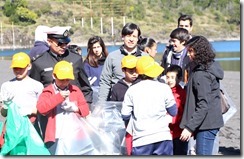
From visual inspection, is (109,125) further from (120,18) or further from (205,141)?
(120,18)

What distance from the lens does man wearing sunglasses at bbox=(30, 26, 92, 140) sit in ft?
16.5

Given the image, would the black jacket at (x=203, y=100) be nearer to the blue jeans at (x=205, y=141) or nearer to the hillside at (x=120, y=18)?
the blue jeans at (x=205, y=141)

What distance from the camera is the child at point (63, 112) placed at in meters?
4.69

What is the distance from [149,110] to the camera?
4547 mm

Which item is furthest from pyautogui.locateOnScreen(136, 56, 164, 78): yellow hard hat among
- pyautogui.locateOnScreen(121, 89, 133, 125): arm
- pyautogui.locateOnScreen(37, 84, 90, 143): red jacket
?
pyautogui.locateOnScreen(37, 84, 90, 143): red jacket

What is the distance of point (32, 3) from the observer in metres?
87.4

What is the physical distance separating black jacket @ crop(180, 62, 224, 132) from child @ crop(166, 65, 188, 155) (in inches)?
16.3

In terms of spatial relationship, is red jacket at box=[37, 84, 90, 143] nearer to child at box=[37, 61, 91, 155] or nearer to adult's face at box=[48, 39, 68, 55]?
child at box=[37, 61, 91, 155]

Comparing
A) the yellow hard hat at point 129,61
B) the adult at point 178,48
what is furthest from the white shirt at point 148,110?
the adult at point 178,48

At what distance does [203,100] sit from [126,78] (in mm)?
1029

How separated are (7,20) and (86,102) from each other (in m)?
79.5

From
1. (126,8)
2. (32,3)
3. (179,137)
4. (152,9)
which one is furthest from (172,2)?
(179,137)

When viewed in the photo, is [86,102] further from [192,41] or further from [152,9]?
[152,9]

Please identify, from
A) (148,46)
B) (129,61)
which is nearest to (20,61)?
(129,61)
